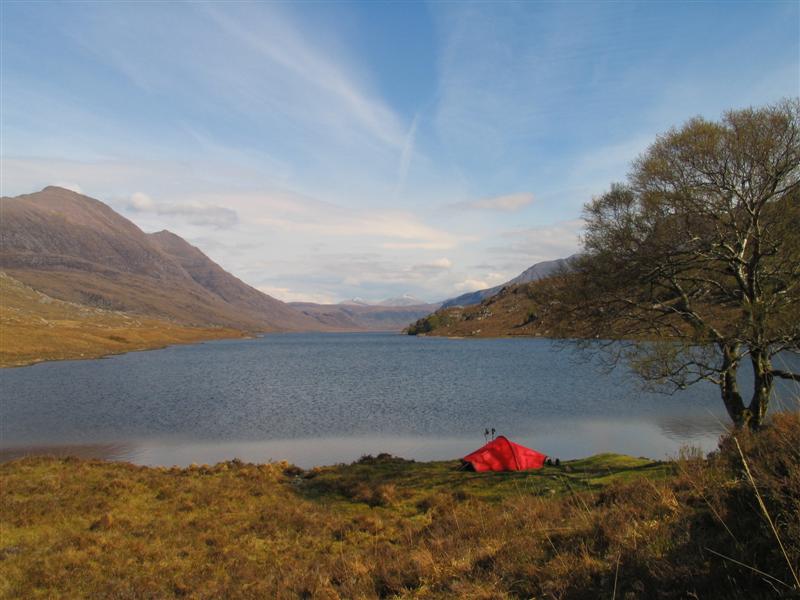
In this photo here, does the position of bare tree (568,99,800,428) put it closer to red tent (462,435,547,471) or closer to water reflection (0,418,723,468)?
red tent (462,435,547,471)

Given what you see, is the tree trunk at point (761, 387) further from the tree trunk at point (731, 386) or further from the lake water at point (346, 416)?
the lake water at point (346, 416)

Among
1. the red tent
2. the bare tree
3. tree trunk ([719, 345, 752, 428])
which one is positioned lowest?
the red tent

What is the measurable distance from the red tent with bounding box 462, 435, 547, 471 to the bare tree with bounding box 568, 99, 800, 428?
6965 mm

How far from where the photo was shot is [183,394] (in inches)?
2231

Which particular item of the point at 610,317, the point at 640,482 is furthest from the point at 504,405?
the point at 640,482

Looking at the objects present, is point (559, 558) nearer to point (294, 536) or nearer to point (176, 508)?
point (294, 536)

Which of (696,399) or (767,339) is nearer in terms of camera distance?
(767,339)

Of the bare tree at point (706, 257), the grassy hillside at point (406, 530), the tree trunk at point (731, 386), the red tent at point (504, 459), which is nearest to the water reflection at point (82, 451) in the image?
the grassy hillside at point (406, 530)

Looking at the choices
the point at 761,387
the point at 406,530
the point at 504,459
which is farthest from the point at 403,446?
the point at 761,387

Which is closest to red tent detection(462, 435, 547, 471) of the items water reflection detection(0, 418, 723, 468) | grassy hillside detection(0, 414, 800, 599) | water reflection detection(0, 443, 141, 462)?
grassy hillside detection(0, 414, 800, 599)

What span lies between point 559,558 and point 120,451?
104 feet

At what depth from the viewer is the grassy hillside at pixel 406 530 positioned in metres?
6.37

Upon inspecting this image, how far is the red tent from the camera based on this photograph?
70.5 ft

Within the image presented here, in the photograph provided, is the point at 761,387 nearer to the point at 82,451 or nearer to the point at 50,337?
the point at 82,451
